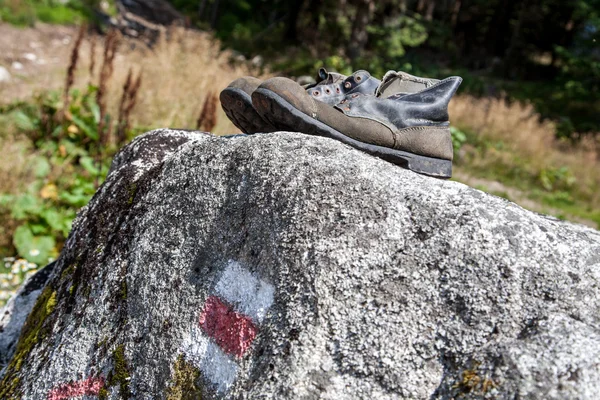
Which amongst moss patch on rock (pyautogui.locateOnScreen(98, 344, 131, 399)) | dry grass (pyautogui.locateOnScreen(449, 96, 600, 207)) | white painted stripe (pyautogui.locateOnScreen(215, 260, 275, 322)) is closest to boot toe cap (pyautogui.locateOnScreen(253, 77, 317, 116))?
white painted stripe (pyautogui.locateOnScreen(215, 260, 275, 322))

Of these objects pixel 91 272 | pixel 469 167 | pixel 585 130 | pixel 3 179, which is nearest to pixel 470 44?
pixel 585 130

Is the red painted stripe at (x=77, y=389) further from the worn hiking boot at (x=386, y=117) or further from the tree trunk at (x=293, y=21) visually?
the tree trunk at (x=293, y=21)

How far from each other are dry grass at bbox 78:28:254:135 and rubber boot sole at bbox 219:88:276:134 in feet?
10.2

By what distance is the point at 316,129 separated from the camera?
1896 millimetres

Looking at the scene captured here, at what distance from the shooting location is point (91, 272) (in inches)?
78.8

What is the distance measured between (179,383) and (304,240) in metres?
0.55

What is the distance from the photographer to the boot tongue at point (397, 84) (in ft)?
6.79

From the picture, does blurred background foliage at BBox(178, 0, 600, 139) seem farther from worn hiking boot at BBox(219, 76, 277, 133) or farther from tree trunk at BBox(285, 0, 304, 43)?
worn hiking boot at BBox(219, 76, 277, 133)

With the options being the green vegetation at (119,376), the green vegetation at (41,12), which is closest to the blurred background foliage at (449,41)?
the green vegetation at (41,12)

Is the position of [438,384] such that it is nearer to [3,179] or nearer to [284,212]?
[284,212]

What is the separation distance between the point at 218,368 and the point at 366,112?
3.37ft

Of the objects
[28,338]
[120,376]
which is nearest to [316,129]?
[120,376]

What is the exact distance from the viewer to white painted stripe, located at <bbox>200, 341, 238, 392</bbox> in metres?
1.46

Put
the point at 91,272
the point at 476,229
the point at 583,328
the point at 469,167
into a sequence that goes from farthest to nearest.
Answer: the point at 469,167
the point at 91,272
the point at 476,229
the point at 583,328
